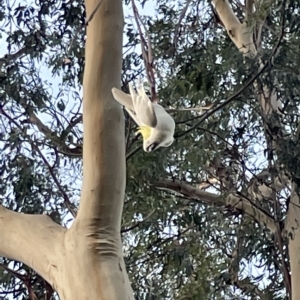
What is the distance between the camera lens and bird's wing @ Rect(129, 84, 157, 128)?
1.45 metres

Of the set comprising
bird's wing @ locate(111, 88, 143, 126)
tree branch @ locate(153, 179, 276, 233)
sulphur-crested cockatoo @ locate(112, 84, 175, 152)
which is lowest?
sulphur-crested cockatoo @ locate(112, 84, 175, 152)

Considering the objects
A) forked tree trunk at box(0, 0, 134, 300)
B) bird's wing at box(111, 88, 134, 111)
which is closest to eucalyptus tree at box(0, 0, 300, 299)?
forked tree trunk at box(0, 0, 134, 300)

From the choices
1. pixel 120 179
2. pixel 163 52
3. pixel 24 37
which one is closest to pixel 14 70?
pixel 24 37

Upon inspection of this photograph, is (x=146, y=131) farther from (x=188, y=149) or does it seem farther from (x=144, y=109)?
(x=188, y=149)

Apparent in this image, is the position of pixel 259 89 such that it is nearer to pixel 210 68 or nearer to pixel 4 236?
pixel 210 68

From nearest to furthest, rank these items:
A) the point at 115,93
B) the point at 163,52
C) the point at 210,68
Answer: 1. the point at 115,93
2. the point at 210,68
3. the point at 163,52

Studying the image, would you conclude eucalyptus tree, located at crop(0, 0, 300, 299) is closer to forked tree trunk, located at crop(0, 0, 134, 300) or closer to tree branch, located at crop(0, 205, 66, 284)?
tree branch, located at crop(0, 205, 66, 284)

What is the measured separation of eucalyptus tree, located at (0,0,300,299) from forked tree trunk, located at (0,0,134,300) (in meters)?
0.42

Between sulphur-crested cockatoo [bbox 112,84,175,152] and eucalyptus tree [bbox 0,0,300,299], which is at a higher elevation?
eucalyptus tree [bbox 0,0,300,299]

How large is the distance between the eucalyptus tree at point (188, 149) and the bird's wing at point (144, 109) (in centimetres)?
94

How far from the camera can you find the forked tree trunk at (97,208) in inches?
73.4

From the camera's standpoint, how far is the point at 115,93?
1.75 meters

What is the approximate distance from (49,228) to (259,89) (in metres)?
1.06

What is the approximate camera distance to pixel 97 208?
6.23 ft
